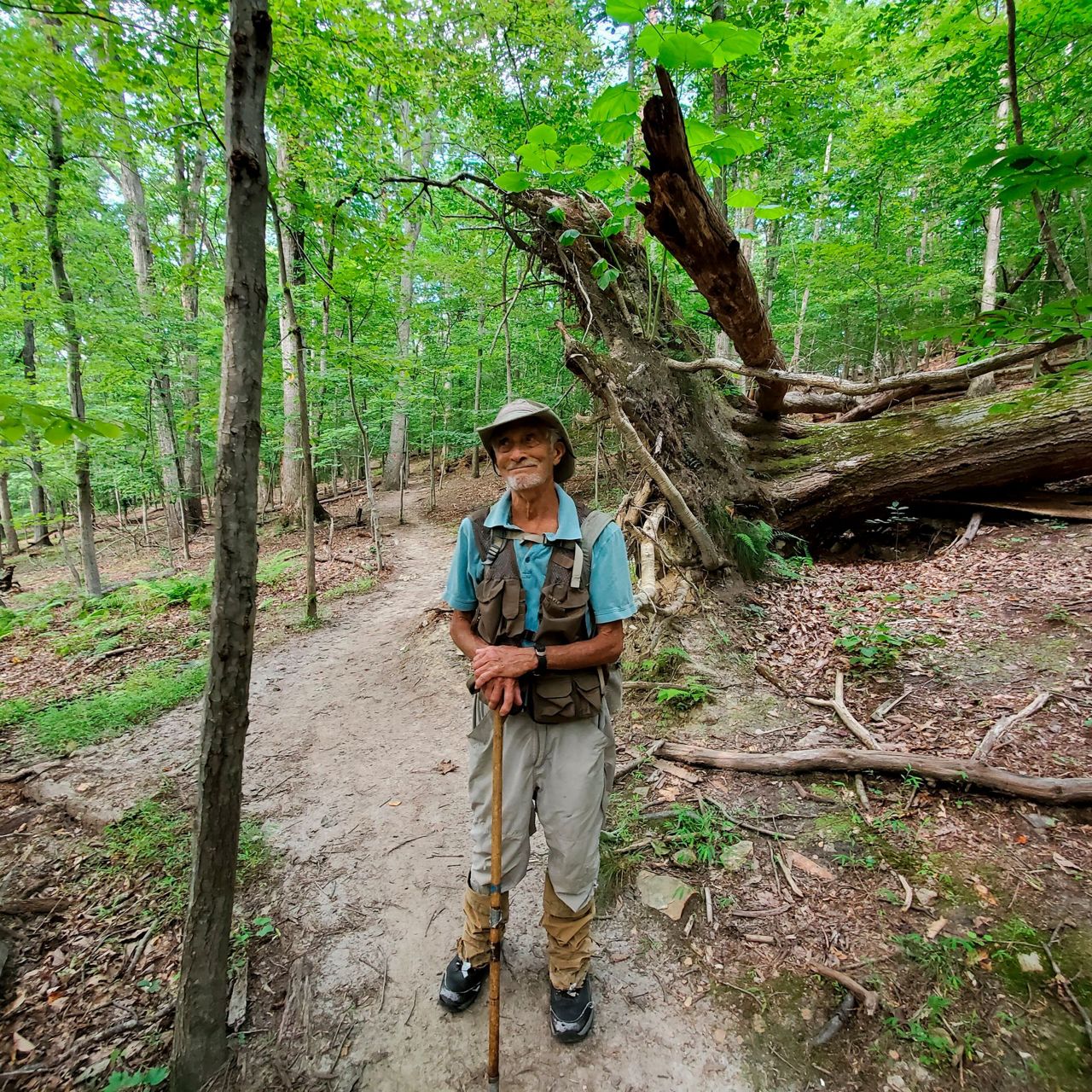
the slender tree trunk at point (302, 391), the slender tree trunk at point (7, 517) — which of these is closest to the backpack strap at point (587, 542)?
the slender tree trunk at point (302, 391)

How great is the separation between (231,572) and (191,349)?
14.3 metres

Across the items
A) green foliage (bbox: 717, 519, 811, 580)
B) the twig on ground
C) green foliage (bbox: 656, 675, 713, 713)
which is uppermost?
green foliage (bbox: 717, 519, 811, 580)

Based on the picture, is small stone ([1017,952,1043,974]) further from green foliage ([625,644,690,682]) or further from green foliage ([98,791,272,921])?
green foliage ([98,791,272,921])

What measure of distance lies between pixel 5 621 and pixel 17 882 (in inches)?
321

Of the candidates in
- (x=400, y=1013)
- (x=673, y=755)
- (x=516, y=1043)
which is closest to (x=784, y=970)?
(x=516, y=1043)

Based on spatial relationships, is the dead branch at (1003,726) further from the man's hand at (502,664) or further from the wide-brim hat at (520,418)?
the wide-brim hat at (520,418)

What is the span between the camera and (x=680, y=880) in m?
2.99

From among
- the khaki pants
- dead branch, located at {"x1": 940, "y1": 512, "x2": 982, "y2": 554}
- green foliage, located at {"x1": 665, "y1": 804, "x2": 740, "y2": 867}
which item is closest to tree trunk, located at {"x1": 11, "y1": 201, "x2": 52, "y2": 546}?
the khaki pants

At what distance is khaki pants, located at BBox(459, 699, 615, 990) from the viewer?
2.25 metres

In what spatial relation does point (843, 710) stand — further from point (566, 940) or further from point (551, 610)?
point (551, 610)

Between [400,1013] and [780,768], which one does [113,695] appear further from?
[780,768]

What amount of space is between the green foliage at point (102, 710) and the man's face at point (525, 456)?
420cm

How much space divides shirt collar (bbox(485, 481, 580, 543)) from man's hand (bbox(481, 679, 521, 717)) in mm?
664

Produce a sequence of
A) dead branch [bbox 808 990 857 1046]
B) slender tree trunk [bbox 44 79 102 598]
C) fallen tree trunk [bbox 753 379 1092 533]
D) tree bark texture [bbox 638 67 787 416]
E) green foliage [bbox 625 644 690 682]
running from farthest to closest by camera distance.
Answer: slender tree trunk [bbox 44 79 102 598] < fallen tree trunk [bbox 753 379 1092 533] < green foliage [bbox 625 644 690 682] < tree bark texture [bbox 638 67 787 416] < dead branch [bbox 808 990 857 1046]
